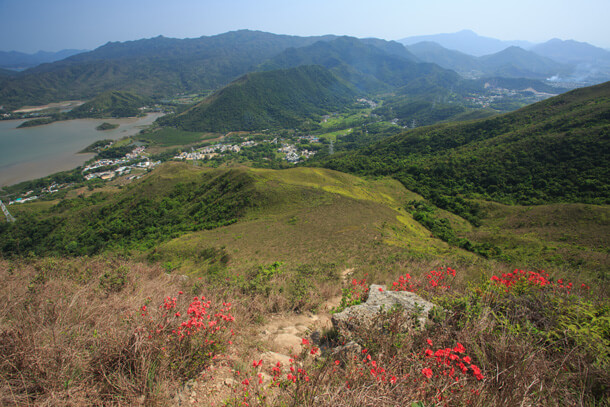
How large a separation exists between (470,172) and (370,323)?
159ft

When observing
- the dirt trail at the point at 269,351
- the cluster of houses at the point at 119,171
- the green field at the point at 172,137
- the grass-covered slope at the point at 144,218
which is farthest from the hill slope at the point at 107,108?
the dirt trail at the point at 269,351

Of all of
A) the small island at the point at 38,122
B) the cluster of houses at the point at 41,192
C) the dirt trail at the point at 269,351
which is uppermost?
the small island at the point at 38,122

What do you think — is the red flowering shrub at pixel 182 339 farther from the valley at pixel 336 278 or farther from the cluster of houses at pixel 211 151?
the cluster of houses at pixel 211 151

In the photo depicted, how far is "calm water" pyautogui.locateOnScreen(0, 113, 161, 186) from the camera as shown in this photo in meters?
95.8

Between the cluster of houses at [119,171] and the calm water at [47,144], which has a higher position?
the calm water at [47,144]

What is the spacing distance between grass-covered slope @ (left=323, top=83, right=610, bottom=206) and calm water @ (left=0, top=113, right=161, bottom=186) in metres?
117

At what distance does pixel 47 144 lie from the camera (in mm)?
123625

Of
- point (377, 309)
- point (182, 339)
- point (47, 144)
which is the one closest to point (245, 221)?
point (377, 309)

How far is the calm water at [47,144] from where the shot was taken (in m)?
95.8

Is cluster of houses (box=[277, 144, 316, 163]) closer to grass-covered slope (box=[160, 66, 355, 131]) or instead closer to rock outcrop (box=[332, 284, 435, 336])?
grass-covered slope (box=[160, 66, 355, 131])

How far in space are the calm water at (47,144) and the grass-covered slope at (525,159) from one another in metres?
117

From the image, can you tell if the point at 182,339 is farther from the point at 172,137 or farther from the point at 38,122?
the point at 38,122

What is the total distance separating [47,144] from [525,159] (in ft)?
611

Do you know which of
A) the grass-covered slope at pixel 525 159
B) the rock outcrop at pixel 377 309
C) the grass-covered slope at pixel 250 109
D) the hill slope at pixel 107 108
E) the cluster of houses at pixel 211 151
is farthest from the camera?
the hill slope at pixel 107 108
